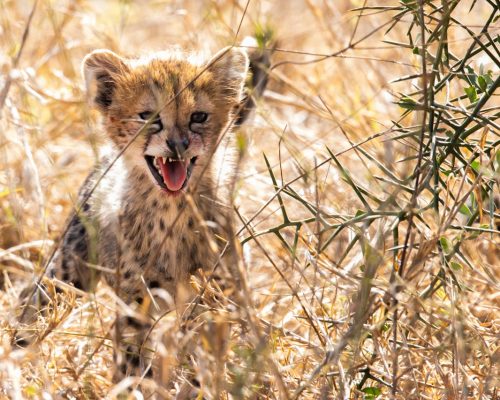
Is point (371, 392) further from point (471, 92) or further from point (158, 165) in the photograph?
point (158, 165)

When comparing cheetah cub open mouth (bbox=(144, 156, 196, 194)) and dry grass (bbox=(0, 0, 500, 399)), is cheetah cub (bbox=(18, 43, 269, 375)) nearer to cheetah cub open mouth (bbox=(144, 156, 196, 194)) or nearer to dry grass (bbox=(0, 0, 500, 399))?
cheetah cub open mouth (bbox=(144, 156, 196, 194))

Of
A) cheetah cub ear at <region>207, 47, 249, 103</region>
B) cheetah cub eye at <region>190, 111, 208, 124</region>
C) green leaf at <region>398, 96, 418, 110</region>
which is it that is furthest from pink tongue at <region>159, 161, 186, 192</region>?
green leaf at <region>398, 96, 418, 110</region>

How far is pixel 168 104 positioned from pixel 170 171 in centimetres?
31

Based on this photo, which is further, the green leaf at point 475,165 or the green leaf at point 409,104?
the green leaf at point 475,165

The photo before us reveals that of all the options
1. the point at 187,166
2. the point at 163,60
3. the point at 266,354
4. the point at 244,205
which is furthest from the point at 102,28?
the point at 266,354

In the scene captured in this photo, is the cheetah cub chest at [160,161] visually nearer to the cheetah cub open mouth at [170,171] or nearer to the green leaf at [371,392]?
the cheetah cub open mouth at [170,171]

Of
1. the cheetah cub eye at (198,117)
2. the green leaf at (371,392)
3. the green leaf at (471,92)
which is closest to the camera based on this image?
the green leaf at (371,392)

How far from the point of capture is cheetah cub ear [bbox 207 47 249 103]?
12.7 feet

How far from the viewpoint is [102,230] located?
4000mm

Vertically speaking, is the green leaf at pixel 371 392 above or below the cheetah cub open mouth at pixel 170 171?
below

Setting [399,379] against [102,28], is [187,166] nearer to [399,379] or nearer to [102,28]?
[399,379]

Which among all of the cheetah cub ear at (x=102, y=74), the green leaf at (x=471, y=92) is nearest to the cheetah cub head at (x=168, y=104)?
the cheetah cub ear at (x=102, y=74)

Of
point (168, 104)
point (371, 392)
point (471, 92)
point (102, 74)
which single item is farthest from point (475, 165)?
point (102, 74)

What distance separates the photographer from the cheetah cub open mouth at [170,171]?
3.56 m
